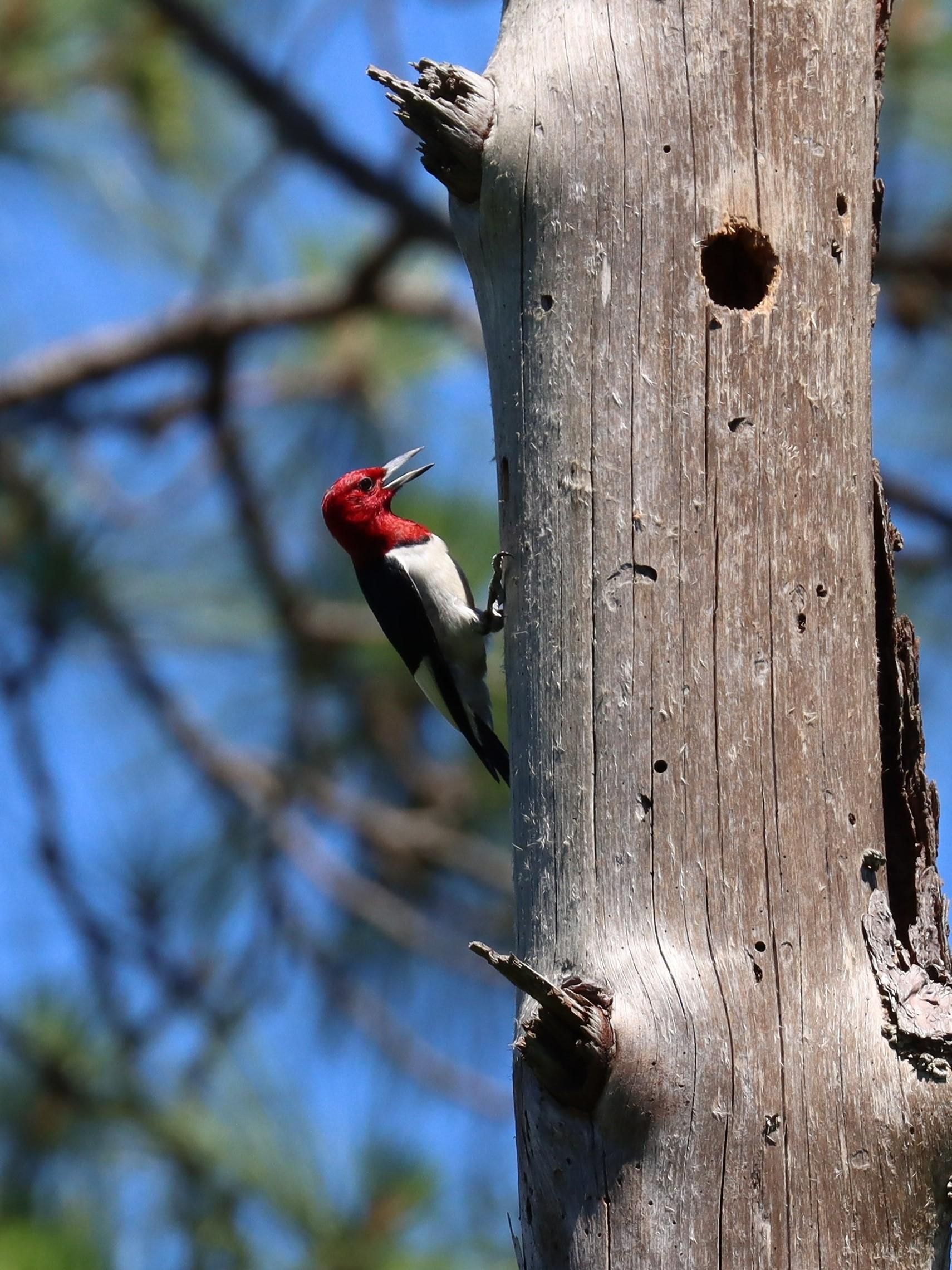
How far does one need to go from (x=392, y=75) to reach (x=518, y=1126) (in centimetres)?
161

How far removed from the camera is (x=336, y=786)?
5758 millimetres

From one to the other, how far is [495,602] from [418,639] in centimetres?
56

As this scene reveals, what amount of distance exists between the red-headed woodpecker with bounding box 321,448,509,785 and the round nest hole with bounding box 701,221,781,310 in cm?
168

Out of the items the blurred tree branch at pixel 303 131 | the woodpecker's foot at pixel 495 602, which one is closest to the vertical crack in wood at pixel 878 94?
the woodpecker's foot at pixel 495 602

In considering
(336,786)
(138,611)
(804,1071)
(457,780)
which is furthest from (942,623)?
(804,1071)

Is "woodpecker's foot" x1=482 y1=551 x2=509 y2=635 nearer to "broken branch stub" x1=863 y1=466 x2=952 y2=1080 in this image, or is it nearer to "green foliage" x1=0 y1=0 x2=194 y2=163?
"broken branch stub" x1=863 y1=466 x2=952 y2=1080

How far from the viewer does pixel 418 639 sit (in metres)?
4.19

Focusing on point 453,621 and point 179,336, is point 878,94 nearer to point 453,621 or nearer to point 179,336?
point 453,621

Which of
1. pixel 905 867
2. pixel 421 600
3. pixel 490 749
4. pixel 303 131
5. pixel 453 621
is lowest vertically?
pixel 905 867

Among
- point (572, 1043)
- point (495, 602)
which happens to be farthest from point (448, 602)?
point (572, 1043)

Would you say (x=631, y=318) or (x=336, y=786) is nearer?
(x=631, y=318)

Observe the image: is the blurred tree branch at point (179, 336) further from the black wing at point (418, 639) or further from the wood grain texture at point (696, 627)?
the wood grain texture at point (696, 627)

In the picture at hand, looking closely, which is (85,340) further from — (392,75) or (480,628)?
(392,75)

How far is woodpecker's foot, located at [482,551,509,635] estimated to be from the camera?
309 centimetres
